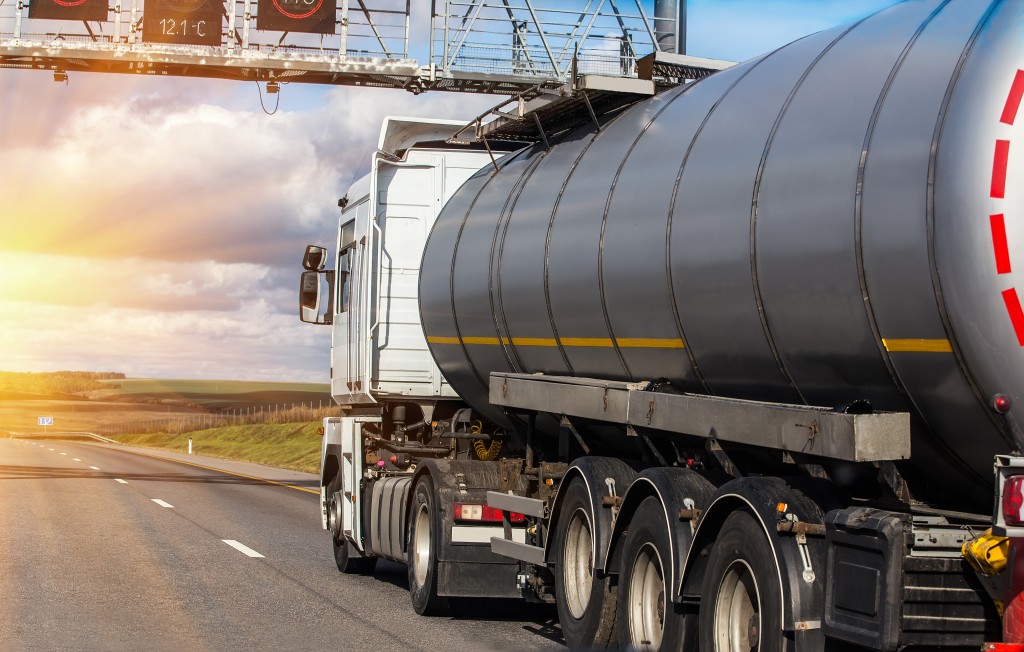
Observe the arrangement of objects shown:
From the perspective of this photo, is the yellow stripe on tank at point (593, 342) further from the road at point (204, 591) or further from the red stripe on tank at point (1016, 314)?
the red stripe on tank at point (1016, 314)

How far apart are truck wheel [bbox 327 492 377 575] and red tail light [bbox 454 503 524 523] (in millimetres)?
3445

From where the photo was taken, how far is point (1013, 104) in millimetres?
5125

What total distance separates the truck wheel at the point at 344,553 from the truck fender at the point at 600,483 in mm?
5511

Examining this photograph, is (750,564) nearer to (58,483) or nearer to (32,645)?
(32,645)

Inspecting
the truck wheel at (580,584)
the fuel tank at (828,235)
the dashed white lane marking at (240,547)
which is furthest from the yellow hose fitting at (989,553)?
the dashed white lane marking at (240,547)

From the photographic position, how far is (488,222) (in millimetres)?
10531

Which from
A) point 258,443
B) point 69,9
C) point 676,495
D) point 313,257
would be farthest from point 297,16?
point 258,443

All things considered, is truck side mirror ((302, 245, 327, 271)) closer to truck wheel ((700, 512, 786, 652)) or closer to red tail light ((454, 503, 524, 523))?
red tail light ((454, 503, 524, 523))

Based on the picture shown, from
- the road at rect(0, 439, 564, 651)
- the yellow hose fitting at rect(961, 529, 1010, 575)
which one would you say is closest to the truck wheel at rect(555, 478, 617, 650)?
the road at rect(0, 439, 564, 651)

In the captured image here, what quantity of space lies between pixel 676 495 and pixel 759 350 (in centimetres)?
98

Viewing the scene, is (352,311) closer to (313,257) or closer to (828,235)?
(313,257)

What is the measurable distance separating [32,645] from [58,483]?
71.9 feet

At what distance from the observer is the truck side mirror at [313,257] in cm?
1490

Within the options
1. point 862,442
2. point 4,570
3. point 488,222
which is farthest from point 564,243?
point 4,570
